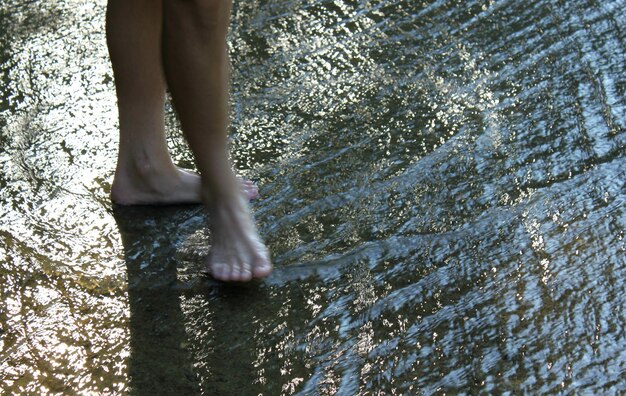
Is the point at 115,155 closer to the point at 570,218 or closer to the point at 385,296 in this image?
the point at 385,296

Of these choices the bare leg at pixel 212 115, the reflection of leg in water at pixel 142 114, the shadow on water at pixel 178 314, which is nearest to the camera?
the shadow on water at pixel 178 314

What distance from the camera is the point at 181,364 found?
169cm

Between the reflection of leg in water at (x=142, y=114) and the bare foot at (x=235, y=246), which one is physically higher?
the reflection of leg in water at (x=142, y=114)

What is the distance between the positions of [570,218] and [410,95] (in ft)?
2.26

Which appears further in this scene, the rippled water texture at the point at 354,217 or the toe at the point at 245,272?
the toe at the point at 245,272

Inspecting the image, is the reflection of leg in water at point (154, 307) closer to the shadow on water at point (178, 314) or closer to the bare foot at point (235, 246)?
the shadow on water at point (178, 314)

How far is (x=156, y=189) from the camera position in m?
2.17

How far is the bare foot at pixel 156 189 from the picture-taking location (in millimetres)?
2148

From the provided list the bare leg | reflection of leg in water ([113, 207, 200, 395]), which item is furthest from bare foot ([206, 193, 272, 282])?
reflection of leg in water ([113, 207, 200, 395])

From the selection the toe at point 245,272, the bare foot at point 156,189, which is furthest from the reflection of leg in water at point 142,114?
the toe at point 245,272

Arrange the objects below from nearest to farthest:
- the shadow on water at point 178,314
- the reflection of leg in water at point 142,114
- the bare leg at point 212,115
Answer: the shadow on water at point 178,314 < the bare leg at point 212,115 < the reflection of leg in water at point 142,114

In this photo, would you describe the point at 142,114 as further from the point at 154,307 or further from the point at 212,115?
the point at 154,307

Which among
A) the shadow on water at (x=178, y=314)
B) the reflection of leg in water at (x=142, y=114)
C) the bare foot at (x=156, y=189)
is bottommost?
the shadow on water at (x=178, y=314)

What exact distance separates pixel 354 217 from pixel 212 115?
1.31 feet
